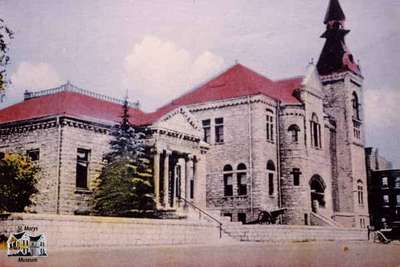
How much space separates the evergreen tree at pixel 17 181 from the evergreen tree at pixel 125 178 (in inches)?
38.2

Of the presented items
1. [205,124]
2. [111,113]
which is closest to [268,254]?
[111,113]

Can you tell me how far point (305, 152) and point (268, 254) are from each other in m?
2.70

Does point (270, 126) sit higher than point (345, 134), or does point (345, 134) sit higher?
point (270, 126)

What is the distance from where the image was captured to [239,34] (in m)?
7.18

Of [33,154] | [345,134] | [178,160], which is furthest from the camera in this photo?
[178,160]

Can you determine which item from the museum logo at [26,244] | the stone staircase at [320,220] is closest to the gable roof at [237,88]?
the stone staircase at [320,220]

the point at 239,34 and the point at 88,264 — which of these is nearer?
the point at 88,264

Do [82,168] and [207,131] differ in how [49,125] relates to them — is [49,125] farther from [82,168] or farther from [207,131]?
[207,131]

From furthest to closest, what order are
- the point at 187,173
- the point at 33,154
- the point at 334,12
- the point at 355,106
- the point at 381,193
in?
the point at 187,173 < the point at 355,106 < the point at 381,193 < the point at 33,154 < the point at 334,12

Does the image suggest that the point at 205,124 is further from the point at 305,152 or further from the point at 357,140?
the point at 357,140

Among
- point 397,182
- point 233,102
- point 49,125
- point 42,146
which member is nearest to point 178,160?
point 233,102

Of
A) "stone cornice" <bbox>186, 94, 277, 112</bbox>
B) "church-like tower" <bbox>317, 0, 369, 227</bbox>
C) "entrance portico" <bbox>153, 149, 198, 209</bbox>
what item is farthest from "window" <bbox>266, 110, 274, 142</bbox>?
"entrance portico" <bbox>153, 149, 198, 209</bbox>

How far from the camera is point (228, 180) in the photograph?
10.3 m

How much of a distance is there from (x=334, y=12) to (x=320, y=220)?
501 cm
